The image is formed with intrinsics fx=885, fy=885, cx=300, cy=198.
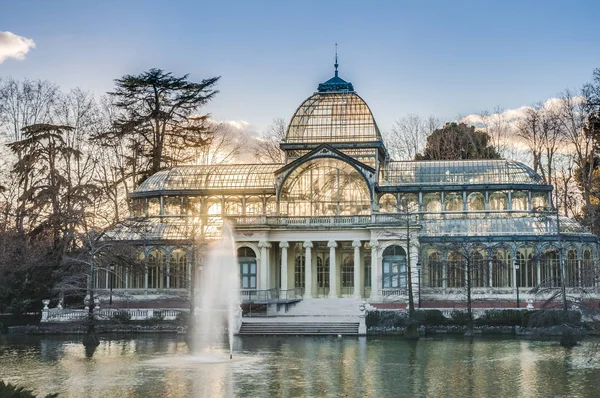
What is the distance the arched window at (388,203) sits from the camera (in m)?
60.9

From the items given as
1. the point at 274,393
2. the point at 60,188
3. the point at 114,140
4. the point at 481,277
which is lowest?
the point at 274,393

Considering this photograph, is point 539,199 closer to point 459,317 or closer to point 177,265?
point 459,317

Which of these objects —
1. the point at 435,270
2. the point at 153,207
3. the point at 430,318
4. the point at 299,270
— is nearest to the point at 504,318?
the point at 430,318

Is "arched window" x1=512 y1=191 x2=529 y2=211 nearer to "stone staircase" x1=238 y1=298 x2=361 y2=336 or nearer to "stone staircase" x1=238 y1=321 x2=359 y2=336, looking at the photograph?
"stone staircase" x1=238 y1=298 x2=361 y2=336

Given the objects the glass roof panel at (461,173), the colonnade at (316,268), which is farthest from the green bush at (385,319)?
the glass roof panel at (461,173)

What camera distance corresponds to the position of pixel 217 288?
55281mm

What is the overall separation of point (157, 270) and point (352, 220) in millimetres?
13235

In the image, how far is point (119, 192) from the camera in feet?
247

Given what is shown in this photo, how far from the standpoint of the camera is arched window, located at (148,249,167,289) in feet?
190

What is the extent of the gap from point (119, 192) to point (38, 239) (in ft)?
48.7

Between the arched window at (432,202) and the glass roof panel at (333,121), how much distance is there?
205 inches

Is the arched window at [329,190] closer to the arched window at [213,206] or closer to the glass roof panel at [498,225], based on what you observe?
the glass roof panel at [498,225]

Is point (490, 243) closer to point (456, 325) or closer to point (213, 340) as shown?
point (456, 325)

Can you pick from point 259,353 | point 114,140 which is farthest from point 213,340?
point 114,140
